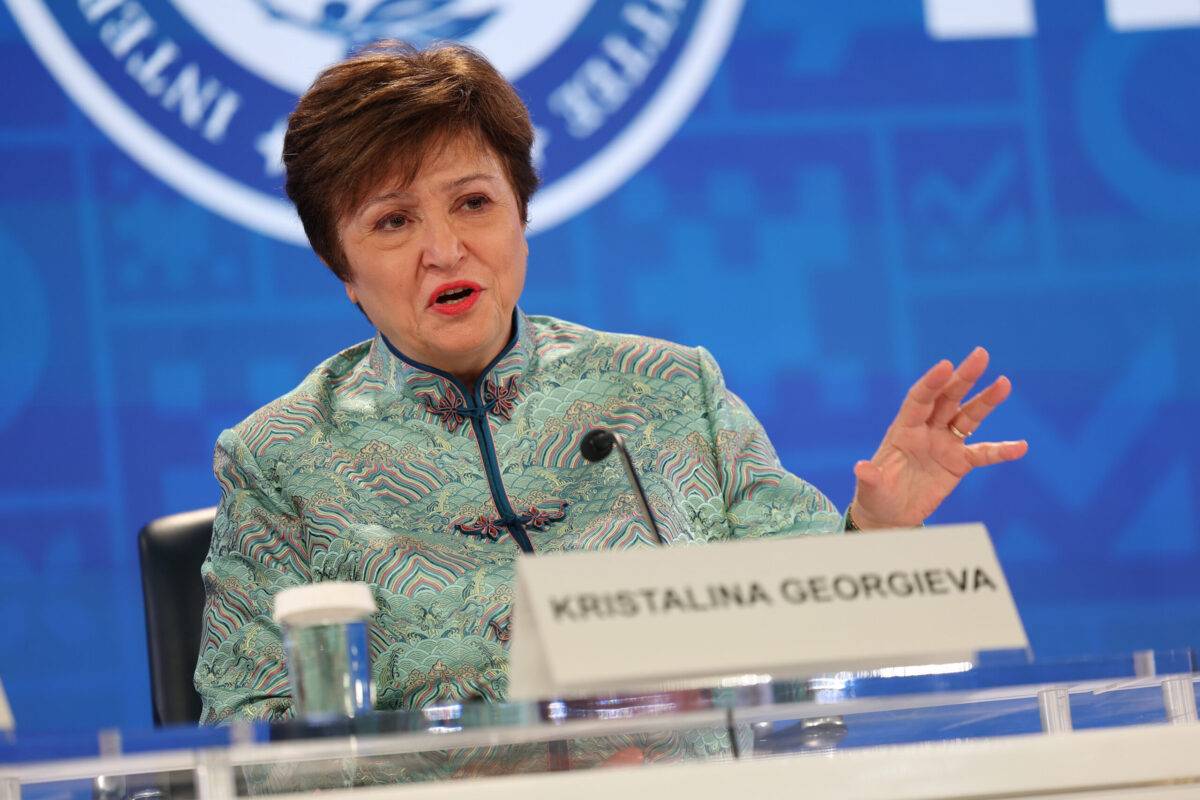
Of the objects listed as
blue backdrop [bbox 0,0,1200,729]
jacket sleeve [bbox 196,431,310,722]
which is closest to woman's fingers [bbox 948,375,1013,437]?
jacket sleeve [bbox 196,431,310,722]

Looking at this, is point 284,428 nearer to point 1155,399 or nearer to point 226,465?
point 226,465

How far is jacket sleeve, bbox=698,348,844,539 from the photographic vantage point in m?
1.95

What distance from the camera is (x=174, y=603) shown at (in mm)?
2012

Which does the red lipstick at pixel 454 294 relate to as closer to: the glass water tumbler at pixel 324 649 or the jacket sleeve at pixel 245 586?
the jacket sleeve at pixel 245 586

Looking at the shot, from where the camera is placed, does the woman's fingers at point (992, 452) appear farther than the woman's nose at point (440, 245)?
No

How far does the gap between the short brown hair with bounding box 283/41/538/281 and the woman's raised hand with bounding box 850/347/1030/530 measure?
0.66 metres

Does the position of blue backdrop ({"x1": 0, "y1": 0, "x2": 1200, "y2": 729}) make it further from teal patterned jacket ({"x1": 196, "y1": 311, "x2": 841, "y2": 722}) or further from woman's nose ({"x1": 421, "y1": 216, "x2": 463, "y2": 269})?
woman's nose ({"x1": 421, "y1": 216, "x2": 463, "y2": 269})

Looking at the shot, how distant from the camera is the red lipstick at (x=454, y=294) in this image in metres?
1.95

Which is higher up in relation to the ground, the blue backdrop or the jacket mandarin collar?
the blue backdrop

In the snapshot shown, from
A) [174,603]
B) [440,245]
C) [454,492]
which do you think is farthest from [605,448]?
[174,603]

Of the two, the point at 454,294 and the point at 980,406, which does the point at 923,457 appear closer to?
the point at 980,406

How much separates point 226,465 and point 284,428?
87 millimetres

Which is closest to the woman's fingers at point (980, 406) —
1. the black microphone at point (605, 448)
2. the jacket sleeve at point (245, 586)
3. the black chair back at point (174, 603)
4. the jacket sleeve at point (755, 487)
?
the jacket sleeve at point (755, 487)

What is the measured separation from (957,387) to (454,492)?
0.63 m
